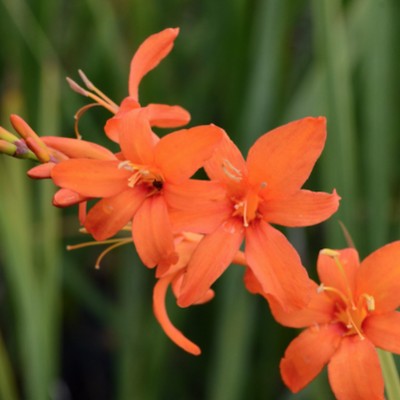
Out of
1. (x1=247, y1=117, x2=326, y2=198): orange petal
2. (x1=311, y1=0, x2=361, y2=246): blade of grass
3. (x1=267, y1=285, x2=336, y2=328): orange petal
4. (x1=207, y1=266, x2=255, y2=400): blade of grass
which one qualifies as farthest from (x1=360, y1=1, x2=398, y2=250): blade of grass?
(x1=247, y1=117, x2=326, y2=198): orange petal

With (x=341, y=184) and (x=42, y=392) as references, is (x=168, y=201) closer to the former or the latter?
(x=341, y=184)

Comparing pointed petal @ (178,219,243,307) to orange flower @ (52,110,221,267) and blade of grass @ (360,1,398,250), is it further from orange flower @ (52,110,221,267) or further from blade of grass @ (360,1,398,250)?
blade of grass @ (360,1,398,250)

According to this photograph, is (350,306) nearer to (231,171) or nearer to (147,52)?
(231,171)

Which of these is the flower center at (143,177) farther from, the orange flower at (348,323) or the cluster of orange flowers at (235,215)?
the orange flower at (348,323)

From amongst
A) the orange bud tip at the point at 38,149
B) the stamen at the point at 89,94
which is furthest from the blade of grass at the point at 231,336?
the orange bud tip at the point at 38,149

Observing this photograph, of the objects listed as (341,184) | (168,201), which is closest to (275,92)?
(341,184)
